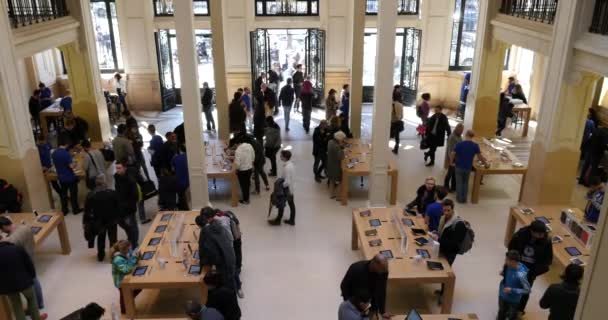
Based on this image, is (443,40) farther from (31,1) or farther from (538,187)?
(31,1)

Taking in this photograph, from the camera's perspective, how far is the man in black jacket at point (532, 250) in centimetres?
624

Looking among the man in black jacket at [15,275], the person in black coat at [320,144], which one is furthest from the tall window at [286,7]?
the man in black jacket at [15,275]

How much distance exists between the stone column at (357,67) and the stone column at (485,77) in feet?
8.82

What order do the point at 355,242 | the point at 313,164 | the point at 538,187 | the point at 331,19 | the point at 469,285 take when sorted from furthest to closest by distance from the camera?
the point at 331,19 → the point at 313,164 → the point at 538,187 → the point at 355,242 → the point at 469,285

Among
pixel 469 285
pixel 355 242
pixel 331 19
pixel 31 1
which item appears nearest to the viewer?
pixel 469 285

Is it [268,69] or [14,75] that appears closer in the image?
[14,75]

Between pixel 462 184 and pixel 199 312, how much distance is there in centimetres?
656

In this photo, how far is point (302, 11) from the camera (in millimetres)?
15891

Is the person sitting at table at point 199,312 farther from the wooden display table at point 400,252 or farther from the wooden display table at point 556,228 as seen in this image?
the wooden display table at point 556,228

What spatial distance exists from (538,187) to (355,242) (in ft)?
11.6

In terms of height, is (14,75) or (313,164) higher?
(14,75)

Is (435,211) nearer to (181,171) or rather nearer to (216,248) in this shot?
(216,248)

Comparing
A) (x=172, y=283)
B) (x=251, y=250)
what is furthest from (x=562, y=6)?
(x=172, y=283)

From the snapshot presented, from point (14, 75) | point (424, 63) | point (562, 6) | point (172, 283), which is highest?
point (562, 6)
